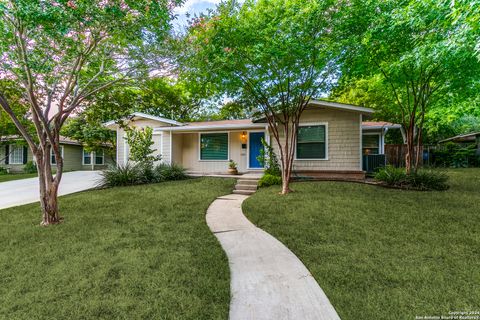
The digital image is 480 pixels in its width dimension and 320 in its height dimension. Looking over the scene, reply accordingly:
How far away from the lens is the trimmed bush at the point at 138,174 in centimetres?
975

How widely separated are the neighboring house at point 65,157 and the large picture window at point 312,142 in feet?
43.3

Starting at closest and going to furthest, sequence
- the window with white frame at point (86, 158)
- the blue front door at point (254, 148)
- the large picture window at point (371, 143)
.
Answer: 1. the blue front door at point (254, 148)
2. the large picture window at point (371, 143)
3. the window with white frame at point (86, 158)

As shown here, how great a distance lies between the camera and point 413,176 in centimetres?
809

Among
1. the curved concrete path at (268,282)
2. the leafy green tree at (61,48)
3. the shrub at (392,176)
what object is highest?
the leafy green tree at (61,48)

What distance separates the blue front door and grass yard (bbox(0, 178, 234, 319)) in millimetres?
6384

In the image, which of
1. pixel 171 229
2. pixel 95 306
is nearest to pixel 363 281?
pixel 95 306

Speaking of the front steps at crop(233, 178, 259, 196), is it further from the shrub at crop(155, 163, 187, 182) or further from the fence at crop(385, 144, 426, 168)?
the fence at crop(385, 144, 426, 168)

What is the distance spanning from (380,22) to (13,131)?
1959 centimetres

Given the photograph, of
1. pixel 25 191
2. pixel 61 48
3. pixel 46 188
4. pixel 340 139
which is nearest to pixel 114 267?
pixel 46 188

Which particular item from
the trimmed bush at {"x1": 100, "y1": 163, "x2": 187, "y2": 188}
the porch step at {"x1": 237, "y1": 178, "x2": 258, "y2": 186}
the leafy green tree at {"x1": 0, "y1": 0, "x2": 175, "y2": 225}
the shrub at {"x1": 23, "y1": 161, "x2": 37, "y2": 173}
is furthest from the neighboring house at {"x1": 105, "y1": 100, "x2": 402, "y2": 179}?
the shrub at {"x1": 23, "y1": 161, "x2": 37, "y2": 173}

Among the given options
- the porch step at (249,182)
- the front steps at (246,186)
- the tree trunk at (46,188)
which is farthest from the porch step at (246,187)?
the tree trunk at (46,188)

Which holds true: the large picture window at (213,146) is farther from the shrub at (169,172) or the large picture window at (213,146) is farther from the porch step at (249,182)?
the porch step at (249,182)

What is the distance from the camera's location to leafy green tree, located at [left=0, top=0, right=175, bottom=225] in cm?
390

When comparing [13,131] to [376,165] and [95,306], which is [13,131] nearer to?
[95,306]
